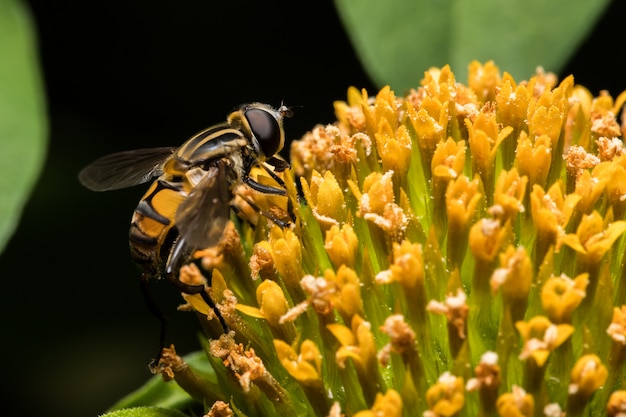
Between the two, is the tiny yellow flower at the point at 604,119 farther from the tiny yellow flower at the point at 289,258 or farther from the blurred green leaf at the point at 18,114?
the blurred green leaf at the point at 18,114

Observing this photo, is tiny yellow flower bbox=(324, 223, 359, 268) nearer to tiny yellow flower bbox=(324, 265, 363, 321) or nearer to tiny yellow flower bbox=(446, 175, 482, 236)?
tiny yellow flower bbox=(324, 265, 363, 321)

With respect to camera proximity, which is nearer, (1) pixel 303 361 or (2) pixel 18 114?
(1) pixel 303 361

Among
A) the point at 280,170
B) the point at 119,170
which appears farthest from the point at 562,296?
the point at 119,170

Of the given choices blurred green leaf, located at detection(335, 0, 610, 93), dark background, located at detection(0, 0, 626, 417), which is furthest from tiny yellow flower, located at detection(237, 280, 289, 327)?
dark background, located at detection(0, 0, 626, 417)

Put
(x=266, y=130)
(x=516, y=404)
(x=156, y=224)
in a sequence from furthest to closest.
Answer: (x=266, y=130) < (x=156, y=224) < (x=516, y=404)

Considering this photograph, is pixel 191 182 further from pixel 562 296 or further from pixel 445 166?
pixel 562 296

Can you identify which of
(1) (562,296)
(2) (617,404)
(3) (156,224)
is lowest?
(2) (617,404)

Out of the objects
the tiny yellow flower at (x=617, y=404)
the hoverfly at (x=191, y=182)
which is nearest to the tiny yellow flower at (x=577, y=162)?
the tiny yellow flower at (x=617, y=404)
